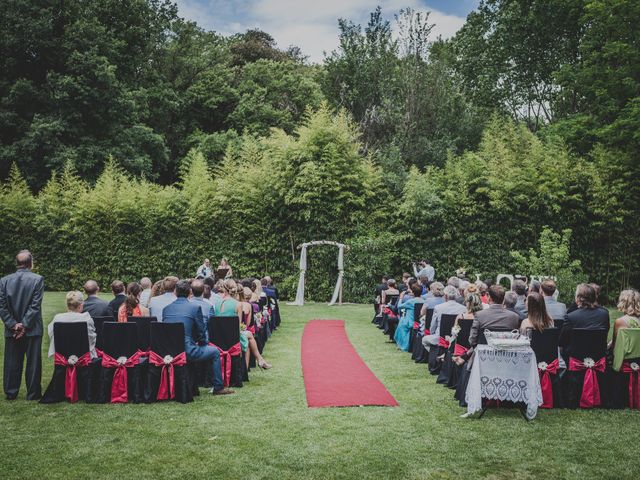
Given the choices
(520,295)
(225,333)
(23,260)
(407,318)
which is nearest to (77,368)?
(23,260)

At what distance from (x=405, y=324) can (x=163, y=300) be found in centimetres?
487

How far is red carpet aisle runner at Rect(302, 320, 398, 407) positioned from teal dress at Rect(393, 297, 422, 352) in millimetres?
966

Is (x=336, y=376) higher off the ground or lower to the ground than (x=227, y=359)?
lower

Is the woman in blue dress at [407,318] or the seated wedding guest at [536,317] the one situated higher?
the seated wedding guest at [536,317]

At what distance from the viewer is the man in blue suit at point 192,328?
6.53 m

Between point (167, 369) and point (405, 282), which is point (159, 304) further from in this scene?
point (405, 282)

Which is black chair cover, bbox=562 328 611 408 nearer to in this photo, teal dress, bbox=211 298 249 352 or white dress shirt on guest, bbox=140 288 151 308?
teal dress, bbox=211 298 249 352

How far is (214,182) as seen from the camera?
20.4m

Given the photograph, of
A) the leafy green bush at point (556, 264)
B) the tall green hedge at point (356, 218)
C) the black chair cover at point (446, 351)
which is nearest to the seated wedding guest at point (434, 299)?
the black chair cover at point (446, 351)

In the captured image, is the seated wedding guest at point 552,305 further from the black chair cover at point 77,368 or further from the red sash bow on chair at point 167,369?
the black chair cover at point 77,368

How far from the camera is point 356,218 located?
62.4 feet

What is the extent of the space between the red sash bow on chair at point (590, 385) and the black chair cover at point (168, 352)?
4.61 meters

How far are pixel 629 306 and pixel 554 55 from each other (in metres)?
23.9

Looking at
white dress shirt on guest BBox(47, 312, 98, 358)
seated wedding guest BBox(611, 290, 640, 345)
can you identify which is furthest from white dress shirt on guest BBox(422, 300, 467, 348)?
white dress shirt on guest BBox(47, 312, 98, 358)
